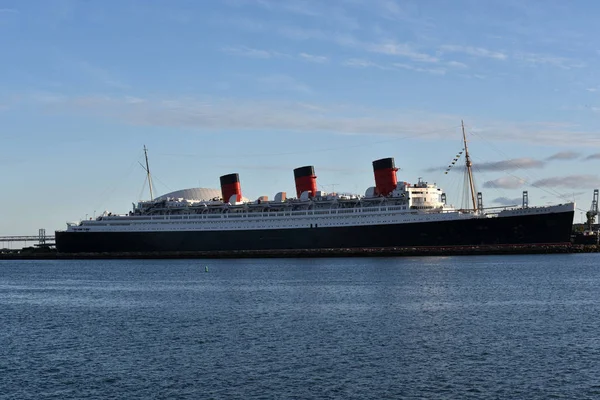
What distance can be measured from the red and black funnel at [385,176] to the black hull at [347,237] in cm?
498

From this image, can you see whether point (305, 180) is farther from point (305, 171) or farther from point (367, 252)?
point (367, 252)

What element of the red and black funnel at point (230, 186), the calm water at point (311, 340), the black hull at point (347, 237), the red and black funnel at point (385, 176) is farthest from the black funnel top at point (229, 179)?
the calm water at point (311, 340)

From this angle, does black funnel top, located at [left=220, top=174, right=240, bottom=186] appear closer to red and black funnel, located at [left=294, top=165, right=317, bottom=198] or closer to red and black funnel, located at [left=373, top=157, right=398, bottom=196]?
red and black funnel, located at [left=294, top=165, right=317, bottom=198]

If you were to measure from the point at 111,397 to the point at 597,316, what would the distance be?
21.7 meters

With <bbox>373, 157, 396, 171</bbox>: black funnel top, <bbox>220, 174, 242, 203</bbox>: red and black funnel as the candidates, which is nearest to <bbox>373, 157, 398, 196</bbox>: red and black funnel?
<bbox>373, 157, 396, 171</bbox>: black funnel top

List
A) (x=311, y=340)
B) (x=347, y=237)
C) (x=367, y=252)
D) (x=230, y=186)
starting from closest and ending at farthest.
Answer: (x=311, y=340)
(x=367, y=252)
(x=347, y=237)
(x=230, y=186)

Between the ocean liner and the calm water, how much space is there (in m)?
28.2

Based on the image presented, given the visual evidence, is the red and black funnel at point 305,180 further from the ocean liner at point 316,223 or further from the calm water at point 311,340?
the calm water at point 311,340

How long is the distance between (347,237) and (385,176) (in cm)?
827

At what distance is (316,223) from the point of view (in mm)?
90688

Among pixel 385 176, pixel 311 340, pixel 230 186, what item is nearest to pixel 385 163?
pixel 385 176

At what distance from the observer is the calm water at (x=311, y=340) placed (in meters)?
21.7

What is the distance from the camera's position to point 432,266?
219ft

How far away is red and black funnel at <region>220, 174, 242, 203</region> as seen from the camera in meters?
99.8
